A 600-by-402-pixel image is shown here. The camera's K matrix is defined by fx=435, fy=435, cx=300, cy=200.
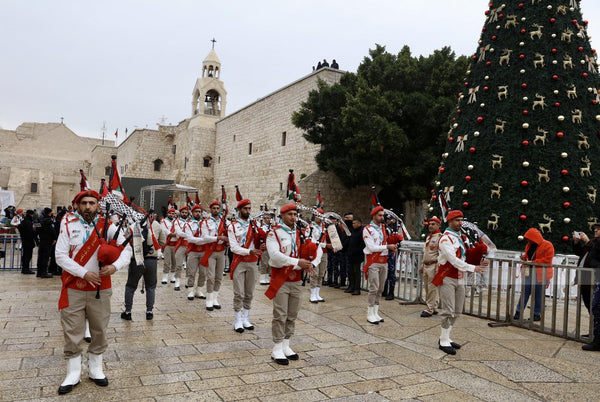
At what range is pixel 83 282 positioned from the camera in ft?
13.6

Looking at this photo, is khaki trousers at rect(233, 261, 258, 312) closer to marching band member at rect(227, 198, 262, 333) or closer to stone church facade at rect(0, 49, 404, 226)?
marching band member at rect(227, 198, 262, 333)

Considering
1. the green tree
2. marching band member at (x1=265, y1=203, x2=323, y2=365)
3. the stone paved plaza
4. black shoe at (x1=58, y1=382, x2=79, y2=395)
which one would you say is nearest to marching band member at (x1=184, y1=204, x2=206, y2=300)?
the stone paved plaza

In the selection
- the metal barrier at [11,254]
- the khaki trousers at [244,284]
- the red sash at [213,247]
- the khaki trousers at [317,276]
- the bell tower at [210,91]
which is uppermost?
the bell tower at [210,91]

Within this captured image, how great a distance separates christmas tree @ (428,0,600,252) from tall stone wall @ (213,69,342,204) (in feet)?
36.4

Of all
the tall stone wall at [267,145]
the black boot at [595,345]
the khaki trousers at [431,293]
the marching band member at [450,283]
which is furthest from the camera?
the tall stone wall at [267,145]

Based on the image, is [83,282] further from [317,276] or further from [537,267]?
[537,267]

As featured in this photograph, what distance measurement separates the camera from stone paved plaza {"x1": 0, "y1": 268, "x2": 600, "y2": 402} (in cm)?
409

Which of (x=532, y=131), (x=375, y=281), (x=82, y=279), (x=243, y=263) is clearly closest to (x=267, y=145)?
(x=532, y=131)

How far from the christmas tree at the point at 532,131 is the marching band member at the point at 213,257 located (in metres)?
6.56

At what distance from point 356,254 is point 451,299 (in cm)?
439

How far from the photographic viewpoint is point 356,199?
23031 mm

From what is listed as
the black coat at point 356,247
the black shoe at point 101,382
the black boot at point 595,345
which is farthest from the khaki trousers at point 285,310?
the black coat at point 356,247

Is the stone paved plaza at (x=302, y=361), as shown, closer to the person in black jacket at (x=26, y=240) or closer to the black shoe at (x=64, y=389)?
the black shoe at (x=64, y=389)

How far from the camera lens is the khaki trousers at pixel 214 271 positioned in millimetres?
7898
